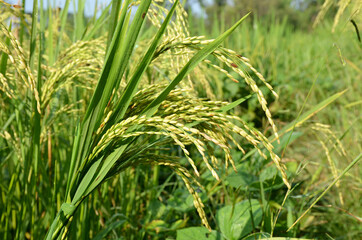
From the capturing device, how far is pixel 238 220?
1347 millimetres

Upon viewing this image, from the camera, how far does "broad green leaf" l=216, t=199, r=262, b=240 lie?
1302mm


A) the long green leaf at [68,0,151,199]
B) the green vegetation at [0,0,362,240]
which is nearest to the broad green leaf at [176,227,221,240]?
the green vegetation at [0,0,362,240]

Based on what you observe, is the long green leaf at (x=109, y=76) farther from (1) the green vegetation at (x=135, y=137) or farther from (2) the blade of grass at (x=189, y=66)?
(2) the blade of grass at (x=189, y=66)

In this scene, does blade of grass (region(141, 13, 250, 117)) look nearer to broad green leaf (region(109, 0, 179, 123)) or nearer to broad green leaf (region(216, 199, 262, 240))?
broad green leaf (region(109, 0, 179, 123))

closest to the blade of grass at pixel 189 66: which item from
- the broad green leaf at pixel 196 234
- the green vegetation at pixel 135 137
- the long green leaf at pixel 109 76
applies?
the green vegetation at pixel 135 137

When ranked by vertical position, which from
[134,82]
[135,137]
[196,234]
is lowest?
[196,234]

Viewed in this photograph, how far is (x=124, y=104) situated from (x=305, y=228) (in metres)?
1.33

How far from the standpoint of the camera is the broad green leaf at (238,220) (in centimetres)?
130

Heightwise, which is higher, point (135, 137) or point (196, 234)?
point (135, 137)

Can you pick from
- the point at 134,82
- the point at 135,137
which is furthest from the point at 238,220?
the point at 134,82

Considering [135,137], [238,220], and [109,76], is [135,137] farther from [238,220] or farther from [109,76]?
[238,220]

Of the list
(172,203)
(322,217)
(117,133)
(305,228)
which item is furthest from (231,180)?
(117,133)

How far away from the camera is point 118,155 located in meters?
0.89

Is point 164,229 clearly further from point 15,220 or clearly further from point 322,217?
point 322,217
